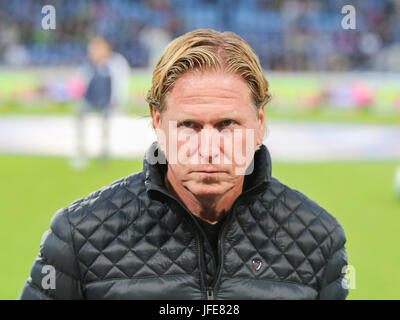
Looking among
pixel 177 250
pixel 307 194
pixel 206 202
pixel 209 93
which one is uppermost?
pixel 209 93

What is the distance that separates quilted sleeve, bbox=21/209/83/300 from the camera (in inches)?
88.0

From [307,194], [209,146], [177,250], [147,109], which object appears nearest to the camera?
[209,146]

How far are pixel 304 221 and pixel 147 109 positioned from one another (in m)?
0.85

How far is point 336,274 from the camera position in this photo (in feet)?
7.82

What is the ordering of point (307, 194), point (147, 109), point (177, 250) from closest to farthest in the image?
point (177, 250) < point (147, 109) < point (307, 194)

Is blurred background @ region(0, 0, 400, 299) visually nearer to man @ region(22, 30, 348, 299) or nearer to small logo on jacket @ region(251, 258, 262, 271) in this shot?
man @ region(22, 30, 348, 299)

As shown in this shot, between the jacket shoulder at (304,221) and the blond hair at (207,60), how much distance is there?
1.24 feet

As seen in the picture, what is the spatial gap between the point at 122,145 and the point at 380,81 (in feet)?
33.1

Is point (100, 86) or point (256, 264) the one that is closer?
point (256, 264)

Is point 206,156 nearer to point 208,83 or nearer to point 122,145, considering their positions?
point 208,83

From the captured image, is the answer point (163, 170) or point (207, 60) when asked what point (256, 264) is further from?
point (207, 60)

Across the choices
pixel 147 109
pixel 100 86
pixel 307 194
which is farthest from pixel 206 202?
pixel 100 86

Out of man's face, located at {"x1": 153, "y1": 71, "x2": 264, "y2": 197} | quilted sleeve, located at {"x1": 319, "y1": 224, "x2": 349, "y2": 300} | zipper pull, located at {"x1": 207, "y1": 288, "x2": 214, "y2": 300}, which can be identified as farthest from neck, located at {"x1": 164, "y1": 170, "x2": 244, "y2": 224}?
quilted sleeve, located at {"x1": 319, "y1": 224, "x2": 349, "y2": 300}

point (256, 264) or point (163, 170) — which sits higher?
point (163, 170)
